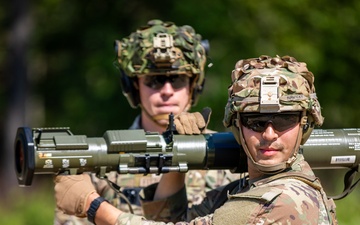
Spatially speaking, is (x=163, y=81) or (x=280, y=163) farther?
(x=163, y=81)

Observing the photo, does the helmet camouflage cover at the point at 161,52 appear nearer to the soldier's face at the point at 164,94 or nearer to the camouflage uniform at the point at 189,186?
the soldier's face at the point at 164,94

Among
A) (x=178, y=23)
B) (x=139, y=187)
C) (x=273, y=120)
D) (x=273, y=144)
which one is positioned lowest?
(x=178, y=23)

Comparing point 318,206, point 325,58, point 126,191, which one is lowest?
point 325,58

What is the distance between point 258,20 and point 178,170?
552 inches

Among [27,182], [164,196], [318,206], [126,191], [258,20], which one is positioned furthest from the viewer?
[258,20]

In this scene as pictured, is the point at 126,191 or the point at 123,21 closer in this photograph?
the point at 126,191

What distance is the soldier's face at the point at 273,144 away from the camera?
6480mm

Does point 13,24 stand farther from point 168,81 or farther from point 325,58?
point 168,81

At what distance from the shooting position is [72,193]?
283 inches

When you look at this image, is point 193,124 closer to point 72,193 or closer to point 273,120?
point 72,193

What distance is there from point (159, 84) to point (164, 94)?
0.13 meters

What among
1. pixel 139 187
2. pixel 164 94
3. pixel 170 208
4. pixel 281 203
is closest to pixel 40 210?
pixel 139 187

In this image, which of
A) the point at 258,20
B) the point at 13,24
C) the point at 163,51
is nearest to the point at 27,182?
the point at 163,51

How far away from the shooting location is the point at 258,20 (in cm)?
2106
